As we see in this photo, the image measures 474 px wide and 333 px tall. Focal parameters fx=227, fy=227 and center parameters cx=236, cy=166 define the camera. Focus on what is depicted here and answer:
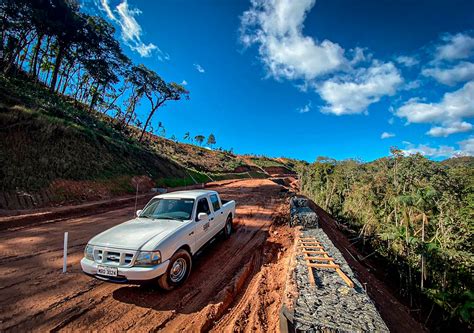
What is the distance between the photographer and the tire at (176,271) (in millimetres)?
4176

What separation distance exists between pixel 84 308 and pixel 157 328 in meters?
1.39

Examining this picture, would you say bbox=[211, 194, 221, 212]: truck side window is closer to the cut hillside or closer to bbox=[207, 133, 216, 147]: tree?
the cut hillside

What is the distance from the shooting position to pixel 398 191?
1206 cm

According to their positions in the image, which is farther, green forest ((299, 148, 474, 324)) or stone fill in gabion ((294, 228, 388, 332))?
green forest ((299, 148, 474, 324))

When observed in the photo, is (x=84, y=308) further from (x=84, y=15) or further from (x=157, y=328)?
(x=84, y=15)

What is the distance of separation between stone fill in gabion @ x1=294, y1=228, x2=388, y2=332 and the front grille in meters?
2.84

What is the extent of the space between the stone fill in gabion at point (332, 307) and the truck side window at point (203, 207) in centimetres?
264

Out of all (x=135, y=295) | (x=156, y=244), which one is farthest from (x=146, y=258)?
(x=135, y=295)

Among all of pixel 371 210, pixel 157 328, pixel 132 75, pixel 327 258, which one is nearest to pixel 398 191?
pixel 371 210

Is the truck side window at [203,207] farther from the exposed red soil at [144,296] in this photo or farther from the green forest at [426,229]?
the green forest at [426,229]

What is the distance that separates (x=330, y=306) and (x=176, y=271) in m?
2.82

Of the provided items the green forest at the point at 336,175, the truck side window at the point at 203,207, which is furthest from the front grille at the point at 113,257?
the green forest at the point at 336,175

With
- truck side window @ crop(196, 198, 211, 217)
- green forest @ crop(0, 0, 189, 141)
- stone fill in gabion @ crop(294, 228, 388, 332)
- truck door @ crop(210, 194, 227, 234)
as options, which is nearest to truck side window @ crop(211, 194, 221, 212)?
truck door @ crop(210, 194, 227, 234)

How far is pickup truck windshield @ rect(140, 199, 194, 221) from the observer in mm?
5359
